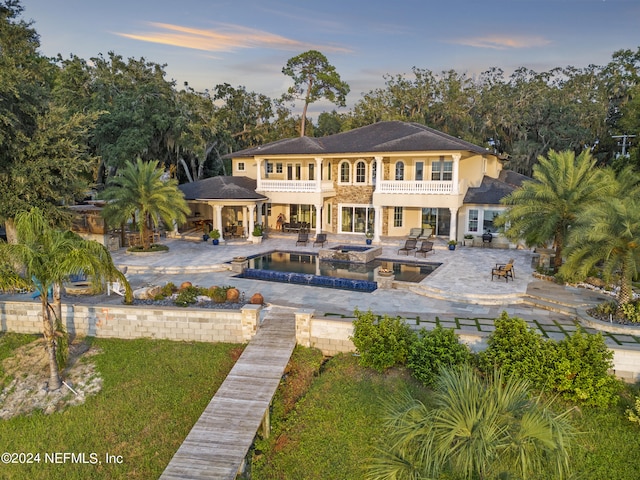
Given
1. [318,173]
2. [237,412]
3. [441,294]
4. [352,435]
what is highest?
[318,173]

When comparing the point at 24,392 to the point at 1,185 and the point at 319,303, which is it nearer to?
the point at 319,303

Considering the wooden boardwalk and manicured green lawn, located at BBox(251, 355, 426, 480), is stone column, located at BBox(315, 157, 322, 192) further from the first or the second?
manicured green lawn, located at BBox(251, 355, 426, 480)

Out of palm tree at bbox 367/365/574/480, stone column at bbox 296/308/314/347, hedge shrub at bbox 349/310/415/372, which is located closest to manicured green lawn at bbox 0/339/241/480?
stone column at bbox 296/308/314/347

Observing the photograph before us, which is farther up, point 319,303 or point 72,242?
point 72,242

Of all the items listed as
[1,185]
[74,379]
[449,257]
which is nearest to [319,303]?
[74,379]

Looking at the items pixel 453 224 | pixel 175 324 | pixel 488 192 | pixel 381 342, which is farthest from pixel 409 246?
pixel 175 324

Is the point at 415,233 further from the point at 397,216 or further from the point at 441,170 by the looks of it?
the point at 441,170
